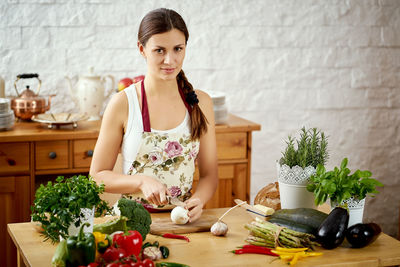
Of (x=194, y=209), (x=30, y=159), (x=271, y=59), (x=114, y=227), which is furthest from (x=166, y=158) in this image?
(x=271, y=59)

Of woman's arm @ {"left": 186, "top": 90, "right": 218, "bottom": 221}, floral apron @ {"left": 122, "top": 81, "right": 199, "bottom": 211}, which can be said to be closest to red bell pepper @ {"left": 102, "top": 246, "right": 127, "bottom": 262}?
floral apron @ {"left": 122, "top": 81, "right": 199, "bottom": 211}

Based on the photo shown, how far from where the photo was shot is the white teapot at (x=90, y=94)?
3465mm

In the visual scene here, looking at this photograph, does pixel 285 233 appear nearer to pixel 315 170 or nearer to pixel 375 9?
pixel 315 170

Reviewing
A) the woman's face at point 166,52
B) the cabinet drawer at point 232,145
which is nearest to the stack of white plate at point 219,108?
the cabinet drawer at point 232,145

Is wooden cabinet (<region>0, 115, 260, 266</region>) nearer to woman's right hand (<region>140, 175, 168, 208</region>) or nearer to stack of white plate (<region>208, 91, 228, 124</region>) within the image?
stack of white plate (<region>208, 91, 228, 124</region>)

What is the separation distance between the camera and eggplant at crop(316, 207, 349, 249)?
1930 mm

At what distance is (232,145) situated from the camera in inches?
137

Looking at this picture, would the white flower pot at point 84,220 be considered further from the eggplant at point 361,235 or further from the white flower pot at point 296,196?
the eggplant at point 361,235

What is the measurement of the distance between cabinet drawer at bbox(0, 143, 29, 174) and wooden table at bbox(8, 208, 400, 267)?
1105 millimetres

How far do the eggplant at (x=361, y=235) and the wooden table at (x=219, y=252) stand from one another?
0.02 meters

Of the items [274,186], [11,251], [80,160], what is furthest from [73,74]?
[274,186]

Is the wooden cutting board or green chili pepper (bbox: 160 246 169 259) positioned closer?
green chili pepper (bbox: 160 246 169 259)

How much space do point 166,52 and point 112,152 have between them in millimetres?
477

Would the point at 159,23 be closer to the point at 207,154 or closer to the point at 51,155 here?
the point at 207,154
